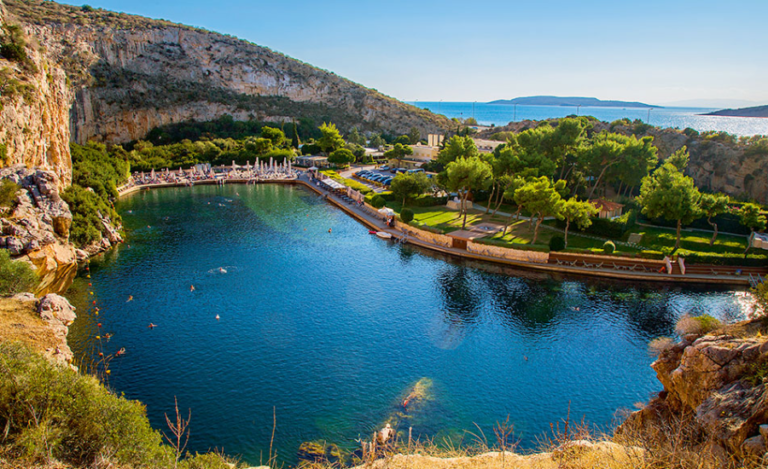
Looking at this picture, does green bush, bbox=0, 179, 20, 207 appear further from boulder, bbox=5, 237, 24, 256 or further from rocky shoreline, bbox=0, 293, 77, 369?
rocky shoreline, bbox=0, 293, 77, 369

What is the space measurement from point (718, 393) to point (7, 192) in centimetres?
4273

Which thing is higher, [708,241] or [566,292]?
[708,241]

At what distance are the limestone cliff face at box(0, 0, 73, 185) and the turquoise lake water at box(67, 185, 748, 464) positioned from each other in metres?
10.9

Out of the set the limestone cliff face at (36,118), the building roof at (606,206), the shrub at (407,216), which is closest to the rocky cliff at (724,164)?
the building roof at (606,206)

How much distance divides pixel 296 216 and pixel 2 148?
29.8m

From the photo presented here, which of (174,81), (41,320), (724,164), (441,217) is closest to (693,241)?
(724,164)

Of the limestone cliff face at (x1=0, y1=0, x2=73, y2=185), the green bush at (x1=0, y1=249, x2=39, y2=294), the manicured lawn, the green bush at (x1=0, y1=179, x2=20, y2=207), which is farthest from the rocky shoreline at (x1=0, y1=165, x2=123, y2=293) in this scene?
the manicured lawn

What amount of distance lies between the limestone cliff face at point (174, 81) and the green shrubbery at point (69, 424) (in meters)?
93.0

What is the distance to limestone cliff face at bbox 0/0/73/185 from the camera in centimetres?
3697

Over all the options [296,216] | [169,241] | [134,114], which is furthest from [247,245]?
[134,114]

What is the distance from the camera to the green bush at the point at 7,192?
105 ft

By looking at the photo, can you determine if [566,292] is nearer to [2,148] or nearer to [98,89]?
[2,148]

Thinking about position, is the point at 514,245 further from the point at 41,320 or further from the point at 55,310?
the point at 41,320

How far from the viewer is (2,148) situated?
35500mm
